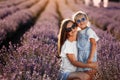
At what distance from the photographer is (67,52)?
4262 millimetres

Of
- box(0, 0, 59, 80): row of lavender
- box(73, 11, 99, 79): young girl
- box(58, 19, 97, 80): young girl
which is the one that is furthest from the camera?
box(73, 11, 99, 79): young girl

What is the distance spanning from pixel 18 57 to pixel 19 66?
55 centimetres

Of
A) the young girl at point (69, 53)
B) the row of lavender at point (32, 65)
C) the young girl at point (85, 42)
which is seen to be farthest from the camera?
the young girl at point (85, 42)

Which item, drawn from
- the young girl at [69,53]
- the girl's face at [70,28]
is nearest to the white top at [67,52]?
the young girl at [69,53]

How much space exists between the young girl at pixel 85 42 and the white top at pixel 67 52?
0.24 ft

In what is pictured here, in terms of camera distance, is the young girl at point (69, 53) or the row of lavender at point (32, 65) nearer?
the row of lavender at point (32, 65)

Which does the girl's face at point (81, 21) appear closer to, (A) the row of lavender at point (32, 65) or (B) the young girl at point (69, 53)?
(B) the young girl at point (69, 53)

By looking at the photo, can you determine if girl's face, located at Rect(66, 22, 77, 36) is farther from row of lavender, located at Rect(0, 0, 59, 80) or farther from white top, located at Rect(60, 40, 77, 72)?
row of lavender, located at Rect(0, 0, 59, 80)

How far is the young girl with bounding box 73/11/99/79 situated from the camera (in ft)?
14.1

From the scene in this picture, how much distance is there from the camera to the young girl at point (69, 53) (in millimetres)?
4203

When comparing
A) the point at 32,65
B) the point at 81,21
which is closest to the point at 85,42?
the point at 81,21

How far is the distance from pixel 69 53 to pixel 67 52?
2cm

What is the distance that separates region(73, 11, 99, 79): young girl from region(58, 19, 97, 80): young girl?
66 millimetres

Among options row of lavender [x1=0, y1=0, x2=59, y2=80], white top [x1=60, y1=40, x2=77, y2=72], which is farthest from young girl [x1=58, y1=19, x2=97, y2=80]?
row of lavender [x1=0, y1=0, x2=59, y2=80]
